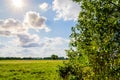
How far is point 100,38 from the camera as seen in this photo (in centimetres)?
1925

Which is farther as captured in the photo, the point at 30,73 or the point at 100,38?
the point at 30,73

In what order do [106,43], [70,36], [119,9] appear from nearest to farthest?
1. [106,43]
2. [119,9]
3. [70,36]

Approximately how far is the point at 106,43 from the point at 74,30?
3.22 metres

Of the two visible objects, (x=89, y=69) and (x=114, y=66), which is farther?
(x=89, y=69)

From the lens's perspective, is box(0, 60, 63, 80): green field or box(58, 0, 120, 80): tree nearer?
box(58, 0, 120, 80): tree

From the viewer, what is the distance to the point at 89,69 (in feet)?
67.8

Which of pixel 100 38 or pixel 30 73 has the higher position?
pixel 100 38

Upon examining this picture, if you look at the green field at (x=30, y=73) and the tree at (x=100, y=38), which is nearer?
the tree at (x=100, y=38)

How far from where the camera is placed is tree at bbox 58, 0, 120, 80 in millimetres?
19234

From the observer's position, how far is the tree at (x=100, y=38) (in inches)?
757

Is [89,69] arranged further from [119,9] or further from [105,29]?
A: [119,9]

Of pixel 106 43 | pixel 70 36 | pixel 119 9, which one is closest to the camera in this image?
pixel 106 43

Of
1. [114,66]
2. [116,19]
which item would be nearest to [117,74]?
[114,66]

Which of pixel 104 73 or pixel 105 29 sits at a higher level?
pixel 105 29
